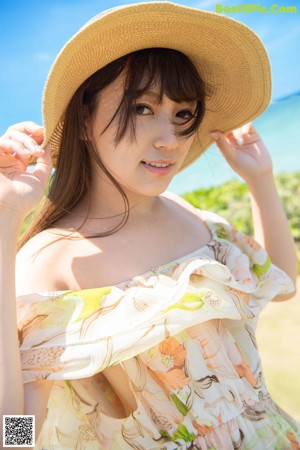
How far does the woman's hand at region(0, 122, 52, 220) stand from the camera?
1.41m

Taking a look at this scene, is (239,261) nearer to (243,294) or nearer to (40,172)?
(243,294)

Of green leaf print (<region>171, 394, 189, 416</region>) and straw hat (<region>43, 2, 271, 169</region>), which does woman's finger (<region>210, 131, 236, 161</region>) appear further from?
green leaf print (<region>171, 394, 189, 416</region>)

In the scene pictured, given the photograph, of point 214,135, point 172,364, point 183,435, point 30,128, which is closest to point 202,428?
point 183,435

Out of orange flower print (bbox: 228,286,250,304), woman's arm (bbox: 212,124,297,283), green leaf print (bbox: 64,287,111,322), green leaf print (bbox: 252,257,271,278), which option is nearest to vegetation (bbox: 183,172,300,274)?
woman's arm (bbox: 212,124,297,283)

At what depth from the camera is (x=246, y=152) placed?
7.18 ft

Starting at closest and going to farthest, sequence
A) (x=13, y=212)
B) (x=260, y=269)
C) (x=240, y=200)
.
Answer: (x=13, y=212)
(x=260, y=269)
(x=240, y=200)

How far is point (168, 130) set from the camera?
5.27 ft

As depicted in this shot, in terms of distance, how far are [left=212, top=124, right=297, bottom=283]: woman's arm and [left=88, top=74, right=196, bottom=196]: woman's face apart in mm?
530

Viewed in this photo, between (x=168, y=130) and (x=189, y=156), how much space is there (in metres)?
0.54

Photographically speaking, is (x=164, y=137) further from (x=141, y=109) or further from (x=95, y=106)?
(x=95, y=106)

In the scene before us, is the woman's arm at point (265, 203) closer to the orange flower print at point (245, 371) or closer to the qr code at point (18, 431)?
the orange flower print at point (245, 371)

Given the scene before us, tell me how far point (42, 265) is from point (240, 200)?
4.68 m

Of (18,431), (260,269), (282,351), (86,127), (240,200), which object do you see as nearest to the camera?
(18,431)

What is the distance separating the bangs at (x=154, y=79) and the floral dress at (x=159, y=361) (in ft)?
1.45
